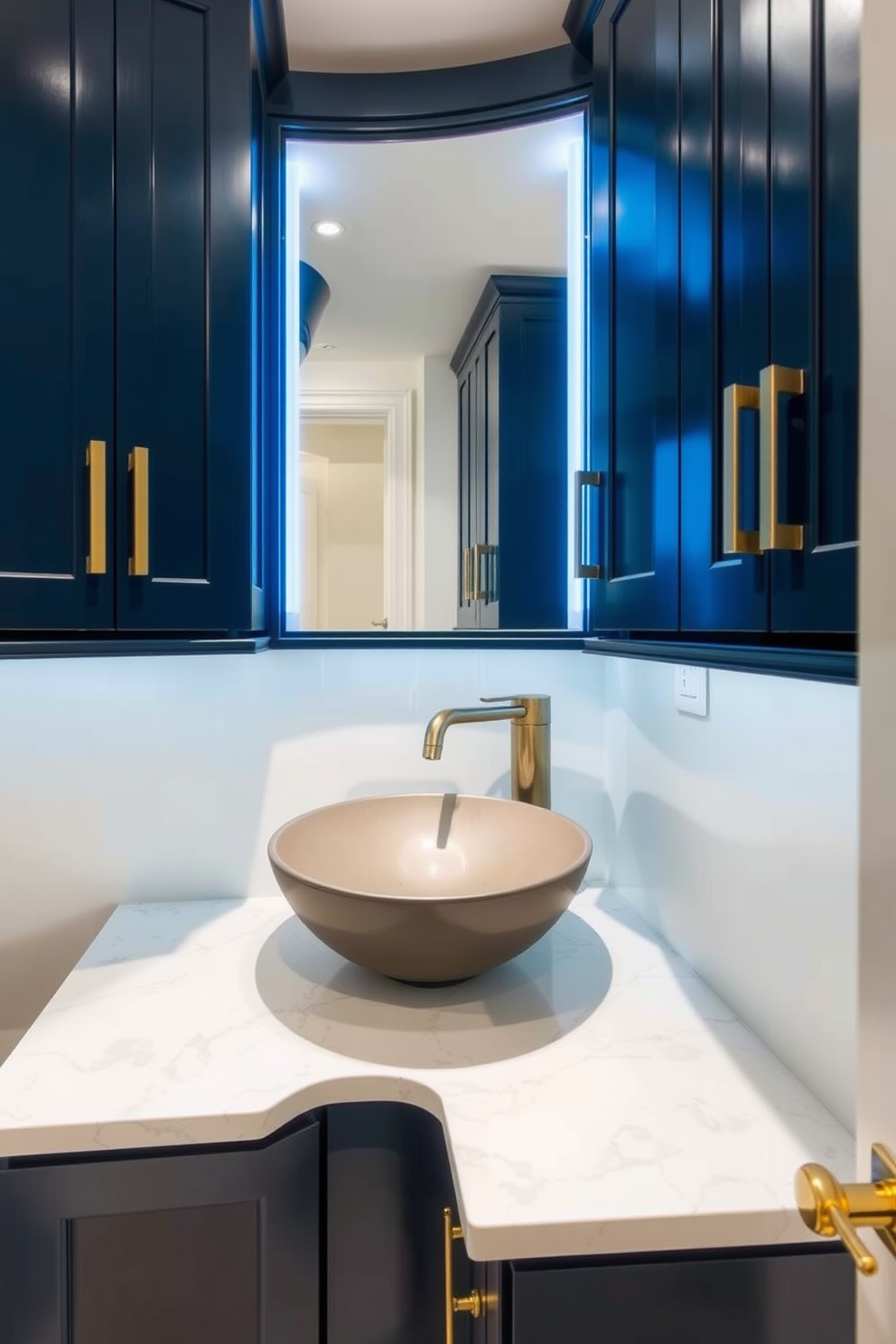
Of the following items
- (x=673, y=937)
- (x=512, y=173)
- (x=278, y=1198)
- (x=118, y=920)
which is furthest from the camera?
(x=512, y=173)

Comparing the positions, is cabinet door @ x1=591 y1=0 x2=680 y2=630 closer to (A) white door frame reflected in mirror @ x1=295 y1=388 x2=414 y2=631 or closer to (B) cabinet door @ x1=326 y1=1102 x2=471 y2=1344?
(A) white door frame reflected in mirror @ x1=295 y1=388 x2=414 y2=631

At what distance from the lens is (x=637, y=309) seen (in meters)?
0.94

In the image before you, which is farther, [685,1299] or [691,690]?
[691,690]

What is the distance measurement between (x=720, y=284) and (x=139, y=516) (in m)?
0.68

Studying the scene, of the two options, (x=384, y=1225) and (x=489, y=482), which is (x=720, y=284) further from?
(x=384, y=1225)

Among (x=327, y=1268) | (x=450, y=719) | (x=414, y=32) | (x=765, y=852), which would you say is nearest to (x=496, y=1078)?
(x=327, y=1268)

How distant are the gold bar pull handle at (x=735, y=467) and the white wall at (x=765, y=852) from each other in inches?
7.9

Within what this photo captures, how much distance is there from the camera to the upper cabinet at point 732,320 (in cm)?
53

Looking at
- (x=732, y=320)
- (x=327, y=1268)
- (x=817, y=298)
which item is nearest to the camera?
(x=817, y=298)

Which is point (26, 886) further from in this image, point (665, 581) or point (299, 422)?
point (665, 581)

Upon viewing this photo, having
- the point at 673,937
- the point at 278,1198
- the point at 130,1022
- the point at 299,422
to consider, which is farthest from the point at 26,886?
the point at 673,937

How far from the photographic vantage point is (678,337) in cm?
79

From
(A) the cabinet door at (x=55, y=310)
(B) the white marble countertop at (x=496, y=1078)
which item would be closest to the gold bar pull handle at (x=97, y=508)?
(A) the cabinet door at (x=55, y=310)

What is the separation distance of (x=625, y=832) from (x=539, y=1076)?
0.58 m
